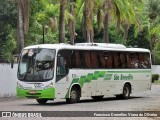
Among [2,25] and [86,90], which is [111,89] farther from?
[2,25]

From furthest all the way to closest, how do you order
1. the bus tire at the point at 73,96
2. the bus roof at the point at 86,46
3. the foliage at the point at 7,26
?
the foliage at the point at 7,26 < the bus tire at the point at 73,96 < the bus roof at the point at 86,46

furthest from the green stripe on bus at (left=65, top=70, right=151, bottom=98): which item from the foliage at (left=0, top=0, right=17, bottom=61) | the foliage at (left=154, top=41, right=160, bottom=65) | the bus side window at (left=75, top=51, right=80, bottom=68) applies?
the foliage at (left=154, top=41, right=160, bottom=65)

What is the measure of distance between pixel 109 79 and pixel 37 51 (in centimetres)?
575

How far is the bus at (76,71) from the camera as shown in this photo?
2469cm

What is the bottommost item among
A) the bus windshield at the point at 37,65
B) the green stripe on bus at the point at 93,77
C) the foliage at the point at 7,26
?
the green stripe on bus at the point at 93,77

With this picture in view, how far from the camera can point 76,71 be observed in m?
26.2

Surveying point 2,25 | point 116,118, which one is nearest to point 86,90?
point 116,118

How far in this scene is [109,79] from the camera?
2922 centimetres

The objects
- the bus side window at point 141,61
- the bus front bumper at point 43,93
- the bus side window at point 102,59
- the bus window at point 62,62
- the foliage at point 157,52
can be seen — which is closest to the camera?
the bus front bumper at point 43,93

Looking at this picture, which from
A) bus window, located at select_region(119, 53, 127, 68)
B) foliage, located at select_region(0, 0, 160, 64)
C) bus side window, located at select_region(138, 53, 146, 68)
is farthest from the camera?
foliage, located at select_region(0, 0, 160, 64)

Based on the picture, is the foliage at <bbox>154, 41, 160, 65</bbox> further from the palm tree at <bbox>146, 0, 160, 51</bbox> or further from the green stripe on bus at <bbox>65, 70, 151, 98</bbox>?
the green stripe on bus at <bbox>65, 70, 151, 98</bbox>

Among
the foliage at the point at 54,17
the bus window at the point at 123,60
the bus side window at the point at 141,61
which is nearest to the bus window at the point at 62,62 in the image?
the bus window at the point at 123,60

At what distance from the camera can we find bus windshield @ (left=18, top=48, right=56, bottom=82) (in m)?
24.6

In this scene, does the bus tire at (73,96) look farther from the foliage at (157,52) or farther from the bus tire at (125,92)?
the foliage at (157,52)
